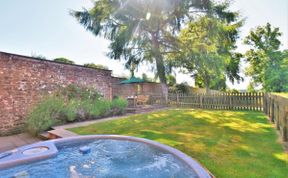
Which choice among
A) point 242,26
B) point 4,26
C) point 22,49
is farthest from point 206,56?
point 22,49

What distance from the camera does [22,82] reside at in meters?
6.71

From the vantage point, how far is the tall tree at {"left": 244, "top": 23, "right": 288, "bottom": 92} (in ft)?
48.9

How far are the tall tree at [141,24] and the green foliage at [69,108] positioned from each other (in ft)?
22.9

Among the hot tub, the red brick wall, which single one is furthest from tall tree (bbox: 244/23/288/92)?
the red brick wall

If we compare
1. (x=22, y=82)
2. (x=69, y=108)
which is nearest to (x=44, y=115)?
(x=69, y=108)

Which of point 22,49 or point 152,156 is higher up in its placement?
point 22,49

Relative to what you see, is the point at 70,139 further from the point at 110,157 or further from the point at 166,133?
the point at 166,133

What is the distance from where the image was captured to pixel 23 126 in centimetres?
659

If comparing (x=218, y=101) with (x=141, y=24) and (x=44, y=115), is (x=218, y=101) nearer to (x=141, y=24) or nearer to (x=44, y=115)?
(x=141, y=24)

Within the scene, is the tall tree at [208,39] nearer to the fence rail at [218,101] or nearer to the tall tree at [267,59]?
the fence rail at [218,101]

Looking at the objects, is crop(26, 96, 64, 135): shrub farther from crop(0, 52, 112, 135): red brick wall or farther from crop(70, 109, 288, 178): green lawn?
crop(70, 109, 288, 178): green lawn

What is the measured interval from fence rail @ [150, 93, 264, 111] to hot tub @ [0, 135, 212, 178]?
8007 millimetres

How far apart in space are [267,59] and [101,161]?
19.0m

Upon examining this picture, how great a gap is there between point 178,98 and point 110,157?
9.83 metres
